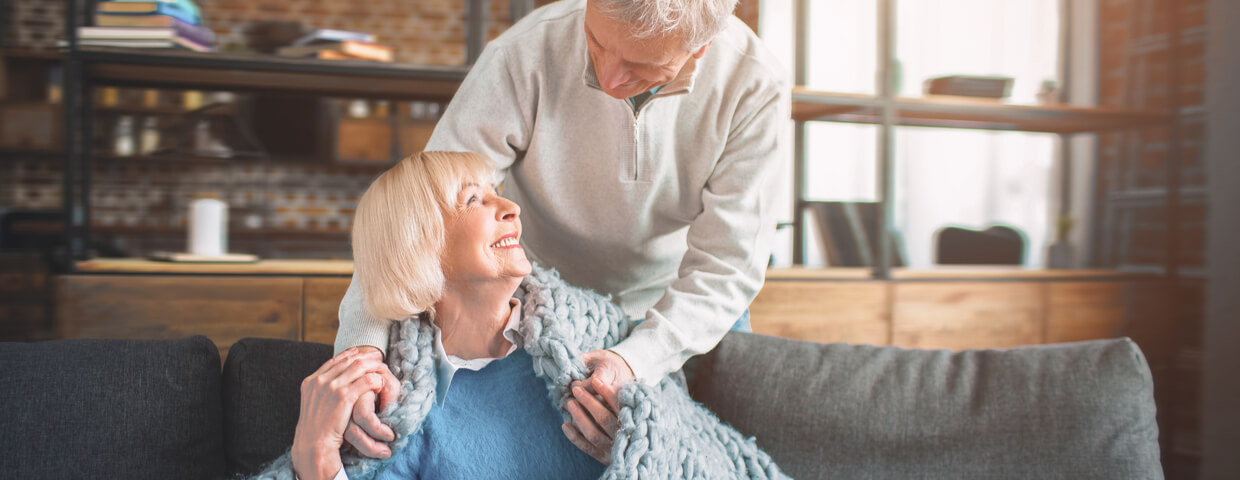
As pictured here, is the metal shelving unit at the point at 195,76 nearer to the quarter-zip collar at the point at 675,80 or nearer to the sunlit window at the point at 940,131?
the quarter-zip collar at the point at 675,80

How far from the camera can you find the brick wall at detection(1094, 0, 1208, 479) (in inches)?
123

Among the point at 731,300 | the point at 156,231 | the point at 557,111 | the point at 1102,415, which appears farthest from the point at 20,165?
the point at 1102,415

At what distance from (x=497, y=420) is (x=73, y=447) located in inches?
28.0

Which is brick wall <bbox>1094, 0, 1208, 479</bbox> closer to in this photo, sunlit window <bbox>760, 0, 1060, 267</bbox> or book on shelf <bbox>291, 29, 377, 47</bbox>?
sunlit window <bbox>760, 0, 1060, 267</bbox>

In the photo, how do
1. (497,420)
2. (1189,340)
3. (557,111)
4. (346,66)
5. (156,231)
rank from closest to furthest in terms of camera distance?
(497,420)
(557,111)
(346,66)
(1189,340)
(156,231)

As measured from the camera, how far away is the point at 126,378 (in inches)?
55.7

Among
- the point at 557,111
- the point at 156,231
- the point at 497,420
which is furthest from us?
the point at 156,231

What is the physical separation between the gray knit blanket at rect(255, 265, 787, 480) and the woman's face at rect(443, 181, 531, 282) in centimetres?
9

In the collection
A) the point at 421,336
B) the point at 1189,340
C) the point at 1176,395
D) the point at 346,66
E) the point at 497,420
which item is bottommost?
the point at 1176,395

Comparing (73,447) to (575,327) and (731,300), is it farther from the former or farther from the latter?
(731,300)

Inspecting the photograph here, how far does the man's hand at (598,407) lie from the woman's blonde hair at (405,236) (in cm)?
29

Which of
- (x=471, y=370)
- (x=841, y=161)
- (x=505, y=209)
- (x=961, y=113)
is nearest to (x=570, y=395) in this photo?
(x=471, y=370)

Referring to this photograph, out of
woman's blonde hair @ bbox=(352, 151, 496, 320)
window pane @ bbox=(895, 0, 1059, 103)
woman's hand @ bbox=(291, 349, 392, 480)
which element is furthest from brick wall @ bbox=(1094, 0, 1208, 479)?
woman's hand @ bbox=(291, 349, 392, 480)

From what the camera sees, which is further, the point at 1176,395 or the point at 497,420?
the point at 1176,395
